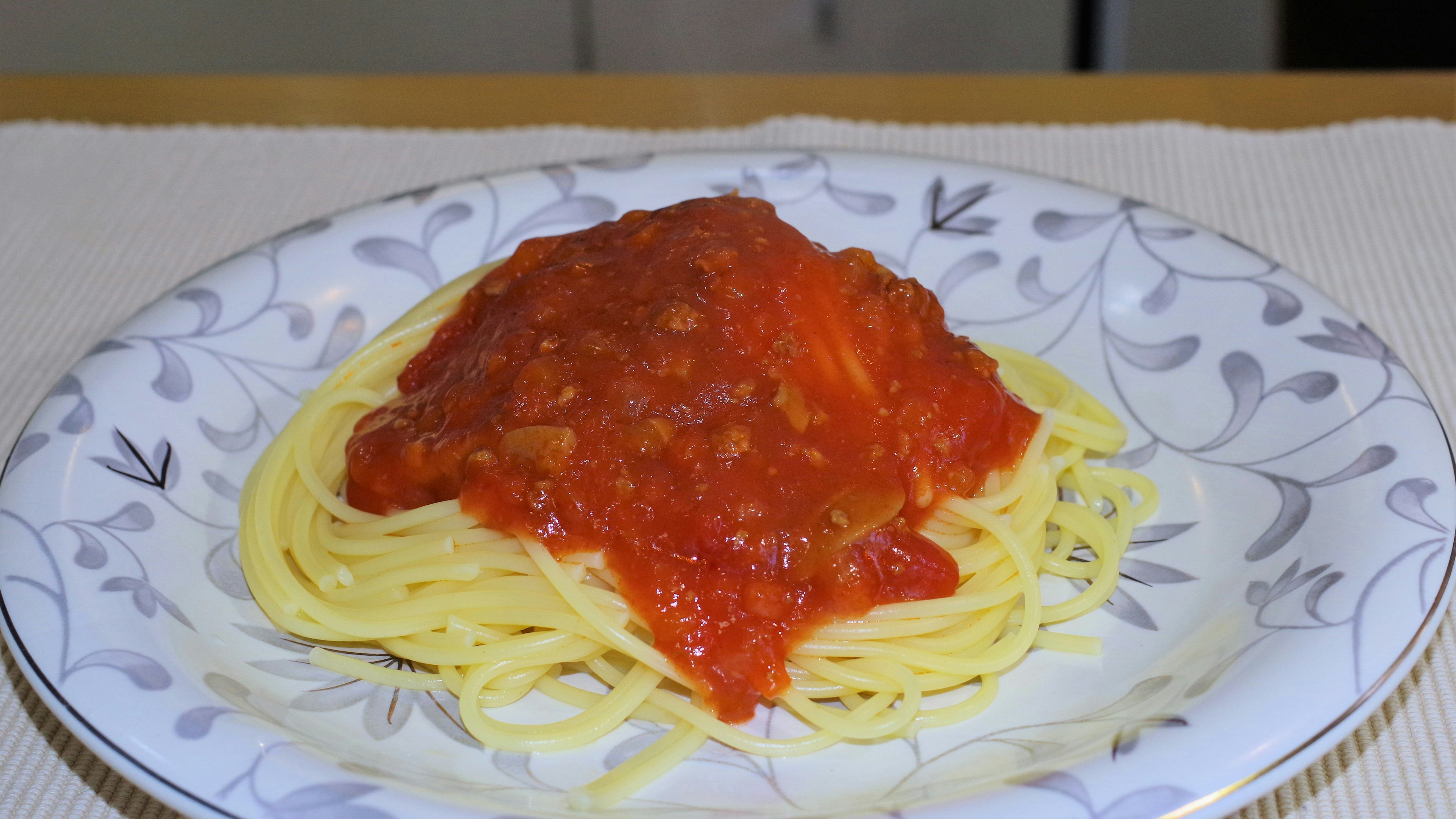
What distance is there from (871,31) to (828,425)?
24.6 ft

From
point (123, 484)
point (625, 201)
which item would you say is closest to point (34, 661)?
point (123, 484)

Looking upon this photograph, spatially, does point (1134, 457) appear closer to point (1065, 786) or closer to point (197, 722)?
point (1065, 786)

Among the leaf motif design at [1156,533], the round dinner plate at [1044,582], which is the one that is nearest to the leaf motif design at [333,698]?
the round dinner plate at [1044,582]

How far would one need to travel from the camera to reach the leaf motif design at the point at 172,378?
306cm

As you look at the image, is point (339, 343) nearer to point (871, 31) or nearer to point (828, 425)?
point (828, 425)

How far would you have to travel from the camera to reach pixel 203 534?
288 cm

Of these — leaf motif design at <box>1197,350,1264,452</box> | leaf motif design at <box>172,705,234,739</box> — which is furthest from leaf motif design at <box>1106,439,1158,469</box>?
leaf motif design at <box>172,705,234,739</box>

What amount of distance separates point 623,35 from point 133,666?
8.29 m

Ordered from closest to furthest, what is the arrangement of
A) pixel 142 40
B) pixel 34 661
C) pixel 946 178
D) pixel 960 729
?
pixel 34 661 → pixel 960 729 → pixel 946 178 → pixel 142 40

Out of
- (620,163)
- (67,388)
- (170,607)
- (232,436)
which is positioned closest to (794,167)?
(620,163)

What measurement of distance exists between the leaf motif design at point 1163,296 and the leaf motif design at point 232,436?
7.62 feet

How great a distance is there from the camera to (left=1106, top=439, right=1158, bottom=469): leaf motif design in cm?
318

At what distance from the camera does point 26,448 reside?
2.71 meters

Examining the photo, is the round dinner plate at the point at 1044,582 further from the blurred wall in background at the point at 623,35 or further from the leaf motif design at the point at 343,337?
the blurred wall in background at the point at 623,35
